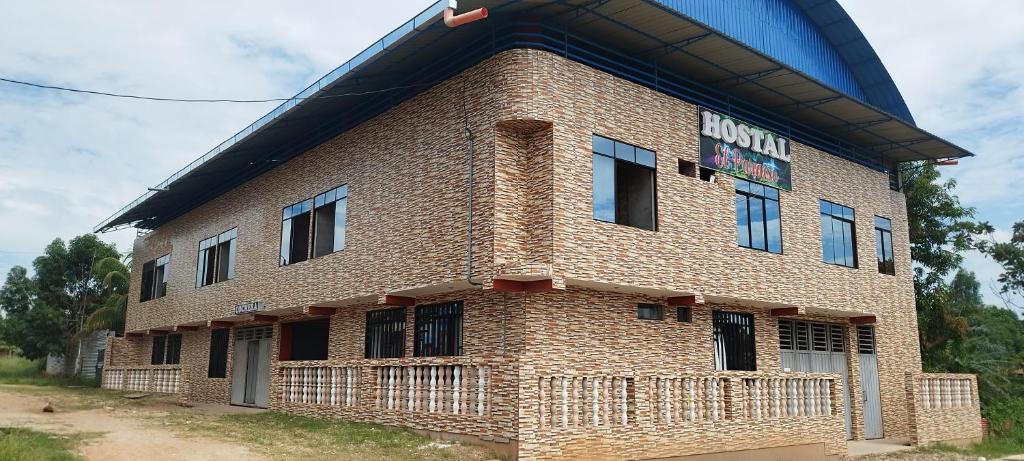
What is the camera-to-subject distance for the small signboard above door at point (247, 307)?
21797 millimetres

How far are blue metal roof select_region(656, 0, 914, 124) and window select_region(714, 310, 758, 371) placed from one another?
619 cm

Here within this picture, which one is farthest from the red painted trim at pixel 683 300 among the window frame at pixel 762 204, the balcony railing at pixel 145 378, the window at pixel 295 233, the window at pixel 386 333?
the balcony railing at pixel 145 378

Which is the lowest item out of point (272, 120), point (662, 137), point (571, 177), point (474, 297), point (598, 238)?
point (474, 297)

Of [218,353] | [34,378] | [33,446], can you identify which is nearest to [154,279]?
[218,353]

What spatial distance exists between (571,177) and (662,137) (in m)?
3.01

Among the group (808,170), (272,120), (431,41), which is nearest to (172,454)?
(431,41)

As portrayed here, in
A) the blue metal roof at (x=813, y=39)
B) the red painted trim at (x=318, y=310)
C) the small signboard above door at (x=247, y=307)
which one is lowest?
the red painted trim at (x=318, y=310)

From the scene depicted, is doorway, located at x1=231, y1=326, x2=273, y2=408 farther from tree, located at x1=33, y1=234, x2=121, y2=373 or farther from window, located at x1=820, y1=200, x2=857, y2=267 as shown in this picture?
tree, located at x1=33, y1=234, x2=121, y2=373

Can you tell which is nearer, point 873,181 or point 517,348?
point 517,348

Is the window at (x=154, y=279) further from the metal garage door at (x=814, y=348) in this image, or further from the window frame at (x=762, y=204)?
the metal garage door at (x=814, y=348)

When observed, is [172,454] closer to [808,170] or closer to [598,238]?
[598,238]

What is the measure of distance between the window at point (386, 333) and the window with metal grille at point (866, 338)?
502 inches

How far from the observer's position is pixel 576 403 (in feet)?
39.1

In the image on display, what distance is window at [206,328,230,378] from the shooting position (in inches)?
1006
